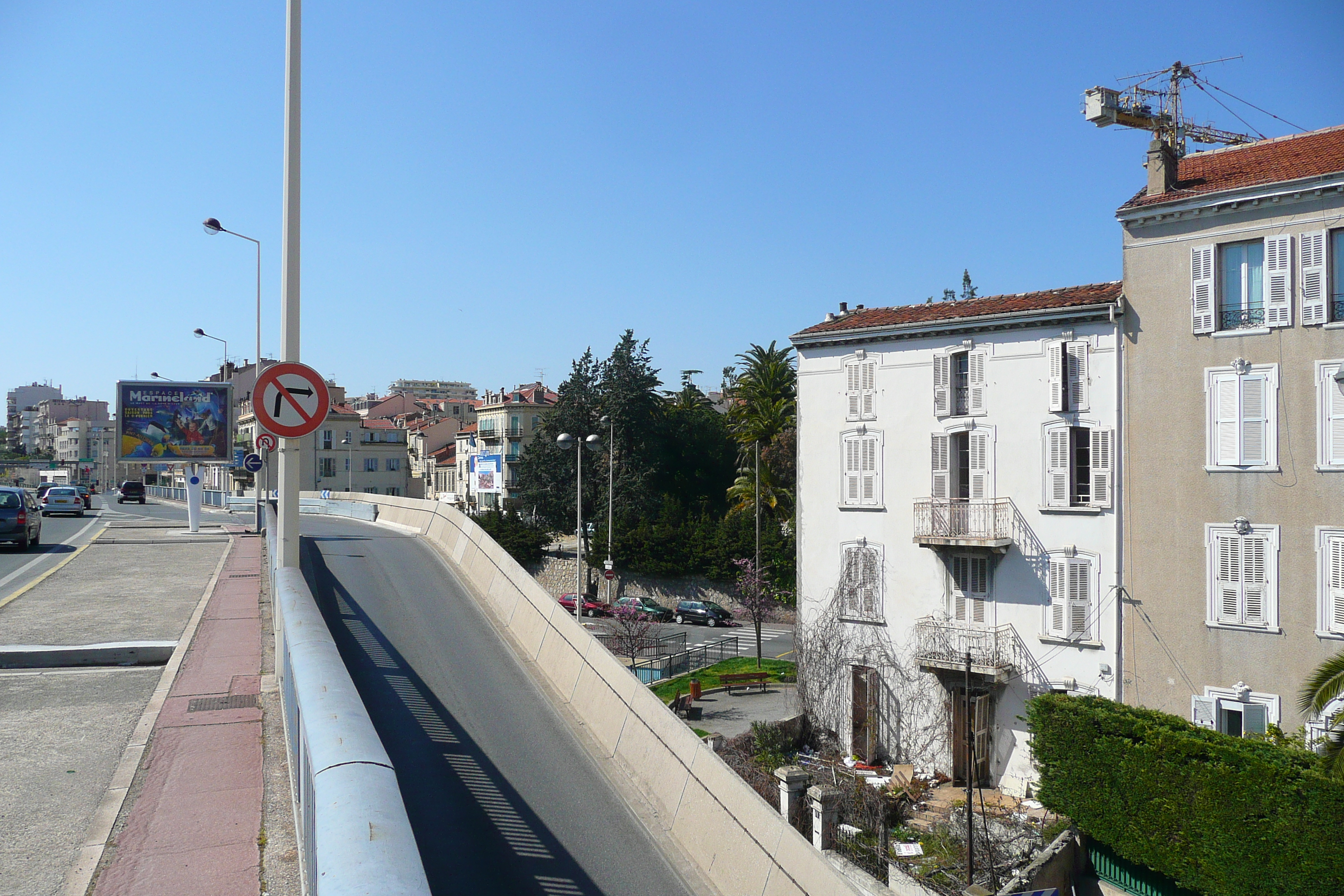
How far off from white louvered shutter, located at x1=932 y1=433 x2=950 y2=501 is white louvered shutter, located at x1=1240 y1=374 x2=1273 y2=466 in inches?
297

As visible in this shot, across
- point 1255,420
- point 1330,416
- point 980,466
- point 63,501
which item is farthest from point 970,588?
point 63,501

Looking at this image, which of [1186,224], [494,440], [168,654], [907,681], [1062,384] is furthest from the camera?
[494,440]

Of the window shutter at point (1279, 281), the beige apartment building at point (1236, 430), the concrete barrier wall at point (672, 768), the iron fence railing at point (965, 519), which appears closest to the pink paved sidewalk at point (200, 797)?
the concrete barrier wall at point (672, 768)

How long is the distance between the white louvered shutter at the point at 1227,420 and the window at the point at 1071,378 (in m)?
3.17

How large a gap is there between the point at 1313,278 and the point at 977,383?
324 inches

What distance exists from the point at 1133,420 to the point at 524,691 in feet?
61.8

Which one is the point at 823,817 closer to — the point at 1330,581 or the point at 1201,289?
the point at 1330,581

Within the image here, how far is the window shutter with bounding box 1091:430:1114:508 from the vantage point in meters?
23.8

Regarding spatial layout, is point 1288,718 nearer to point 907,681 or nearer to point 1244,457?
point 1244,457

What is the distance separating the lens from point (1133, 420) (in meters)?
23.4

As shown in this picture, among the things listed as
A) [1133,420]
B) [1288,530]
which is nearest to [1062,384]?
[1133,420]

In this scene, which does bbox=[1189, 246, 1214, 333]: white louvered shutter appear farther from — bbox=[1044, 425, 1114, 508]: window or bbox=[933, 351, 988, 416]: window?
bbox=[933, 351, 988, 416]: window

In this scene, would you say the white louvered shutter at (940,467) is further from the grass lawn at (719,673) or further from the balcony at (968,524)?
the grass lawn at (719,673)

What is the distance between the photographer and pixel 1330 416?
20.3m
